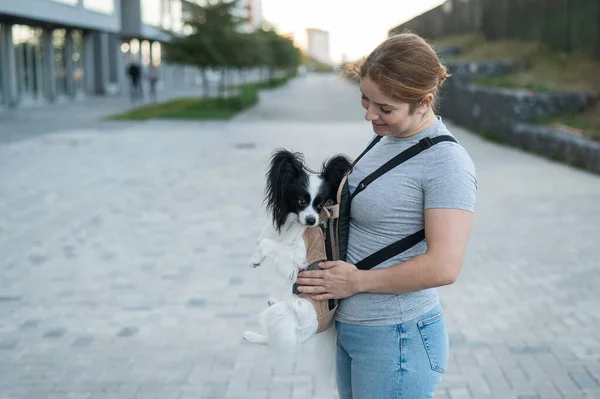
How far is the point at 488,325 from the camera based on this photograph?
5512mm

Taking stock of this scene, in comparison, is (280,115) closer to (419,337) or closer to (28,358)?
(28,358)

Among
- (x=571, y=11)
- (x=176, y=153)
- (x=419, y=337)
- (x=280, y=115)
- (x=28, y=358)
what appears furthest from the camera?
(x=280, y=115)

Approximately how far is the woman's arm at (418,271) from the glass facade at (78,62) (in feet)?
118

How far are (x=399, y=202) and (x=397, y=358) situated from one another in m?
0.47

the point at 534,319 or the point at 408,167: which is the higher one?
the point at 408,167

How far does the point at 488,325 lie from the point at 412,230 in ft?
12.0

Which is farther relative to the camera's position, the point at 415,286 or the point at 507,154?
the point at 507,154

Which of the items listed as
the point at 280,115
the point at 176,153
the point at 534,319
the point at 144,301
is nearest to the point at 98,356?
the point at 144,301

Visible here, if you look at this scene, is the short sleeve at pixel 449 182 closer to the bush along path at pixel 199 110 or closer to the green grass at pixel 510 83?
the green grass at pixel 510 83

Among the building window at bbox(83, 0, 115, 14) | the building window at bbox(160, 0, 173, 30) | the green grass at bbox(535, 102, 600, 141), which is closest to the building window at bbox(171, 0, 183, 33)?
the building window at bbox(160, 0, 173, 30)

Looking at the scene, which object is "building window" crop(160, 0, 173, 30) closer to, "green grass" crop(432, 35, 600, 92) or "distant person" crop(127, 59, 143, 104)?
"distant person" crop(127, 59, 143, 104)

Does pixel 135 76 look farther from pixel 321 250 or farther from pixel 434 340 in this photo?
pixel 434 340

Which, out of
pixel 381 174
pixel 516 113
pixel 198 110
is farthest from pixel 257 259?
pixel 198 110

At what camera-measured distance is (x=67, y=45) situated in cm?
3559
